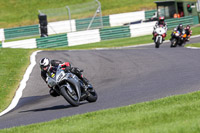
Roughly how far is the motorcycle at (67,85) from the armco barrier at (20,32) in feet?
84.3

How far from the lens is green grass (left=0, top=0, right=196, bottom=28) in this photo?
140ft

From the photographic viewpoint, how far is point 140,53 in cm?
1877

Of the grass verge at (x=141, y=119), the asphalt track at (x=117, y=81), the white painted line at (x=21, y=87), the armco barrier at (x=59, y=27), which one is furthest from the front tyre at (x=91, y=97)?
the armco barrier at (x=59, y=27)

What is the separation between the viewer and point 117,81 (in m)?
13.2

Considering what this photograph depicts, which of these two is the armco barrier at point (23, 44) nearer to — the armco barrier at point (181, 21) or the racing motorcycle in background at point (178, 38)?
the racing motorcycle in background at point (178, 38)

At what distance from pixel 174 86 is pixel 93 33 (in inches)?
745

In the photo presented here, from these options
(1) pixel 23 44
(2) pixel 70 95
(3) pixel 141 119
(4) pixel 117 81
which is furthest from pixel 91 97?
(1) pixel 23 44

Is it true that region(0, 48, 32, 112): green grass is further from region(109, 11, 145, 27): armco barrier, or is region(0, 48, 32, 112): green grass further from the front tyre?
region(109, 11, 145, 27): armco barrier

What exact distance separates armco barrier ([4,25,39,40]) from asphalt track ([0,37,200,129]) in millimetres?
15395

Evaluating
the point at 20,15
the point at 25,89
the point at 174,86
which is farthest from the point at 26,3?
the point at 174,86

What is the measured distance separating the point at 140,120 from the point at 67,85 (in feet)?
10.1

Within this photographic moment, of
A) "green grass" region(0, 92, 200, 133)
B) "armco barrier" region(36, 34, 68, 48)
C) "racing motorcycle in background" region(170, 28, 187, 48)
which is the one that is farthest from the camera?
"armco barrier" region(36, 34, 68, 48)

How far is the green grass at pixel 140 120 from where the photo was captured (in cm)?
619

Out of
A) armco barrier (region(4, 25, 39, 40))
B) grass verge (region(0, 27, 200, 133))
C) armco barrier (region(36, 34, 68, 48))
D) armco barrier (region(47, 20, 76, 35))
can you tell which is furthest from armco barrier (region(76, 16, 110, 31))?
grass verge (region(0, 27, 200, 133))
